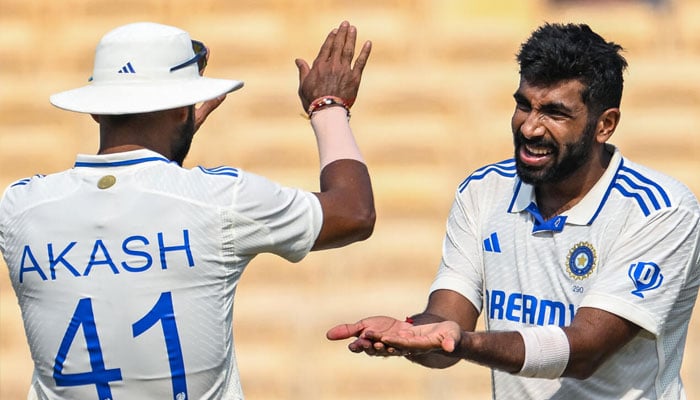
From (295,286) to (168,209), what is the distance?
346cm

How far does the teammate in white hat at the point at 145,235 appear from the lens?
115 inches

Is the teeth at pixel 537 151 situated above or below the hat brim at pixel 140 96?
below

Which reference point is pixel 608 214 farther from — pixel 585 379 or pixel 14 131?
pixel 14 131

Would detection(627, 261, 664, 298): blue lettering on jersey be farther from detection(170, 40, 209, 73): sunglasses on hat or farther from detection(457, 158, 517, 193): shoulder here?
detection(170, 40, 209, 73): sunglasses on hat

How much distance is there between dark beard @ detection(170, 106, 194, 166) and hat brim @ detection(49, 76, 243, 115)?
0.06 m

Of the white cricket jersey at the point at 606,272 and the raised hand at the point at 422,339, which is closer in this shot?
the raised hand at the point at 422,339

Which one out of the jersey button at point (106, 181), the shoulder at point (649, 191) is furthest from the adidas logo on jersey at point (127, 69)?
the shoulder at point (649, 191)

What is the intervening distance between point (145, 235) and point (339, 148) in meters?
0.50

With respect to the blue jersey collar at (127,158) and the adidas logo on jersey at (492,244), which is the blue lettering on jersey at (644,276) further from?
the blue jersey collar at (127,158)

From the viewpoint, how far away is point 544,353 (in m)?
3.09

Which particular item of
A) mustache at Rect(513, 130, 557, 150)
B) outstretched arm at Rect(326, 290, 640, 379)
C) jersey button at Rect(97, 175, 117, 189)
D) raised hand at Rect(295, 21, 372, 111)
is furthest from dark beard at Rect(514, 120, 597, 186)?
jersey button at Rect(97, 175, 117, 189)

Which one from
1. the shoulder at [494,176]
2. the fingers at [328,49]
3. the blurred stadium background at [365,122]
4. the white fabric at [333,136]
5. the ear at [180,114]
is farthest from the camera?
the blurred stadium background at [365,122]

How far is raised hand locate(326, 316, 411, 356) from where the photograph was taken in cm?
293

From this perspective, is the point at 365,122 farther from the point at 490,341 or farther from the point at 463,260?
the point at 490,341
